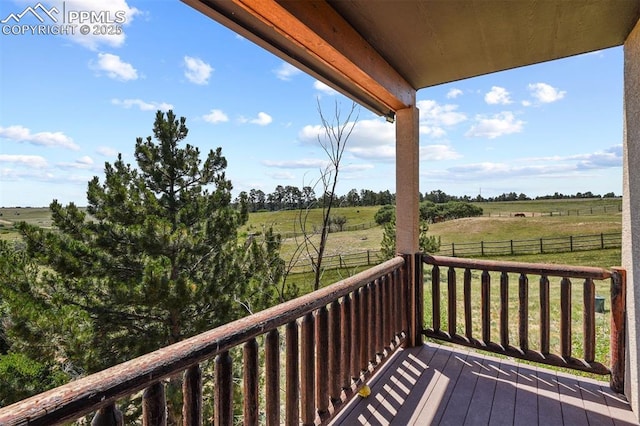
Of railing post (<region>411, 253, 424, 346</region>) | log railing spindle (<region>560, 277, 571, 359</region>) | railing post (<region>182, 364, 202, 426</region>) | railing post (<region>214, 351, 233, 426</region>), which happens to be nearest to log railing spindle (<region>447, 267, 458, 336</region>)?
railing post (<region>411, 253, 424, 346</region>)

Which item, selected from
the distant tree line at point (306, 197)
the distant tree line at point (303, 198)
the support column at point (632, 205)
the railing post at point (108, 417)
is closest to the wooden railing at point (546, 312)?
the support column at point (632, 205)

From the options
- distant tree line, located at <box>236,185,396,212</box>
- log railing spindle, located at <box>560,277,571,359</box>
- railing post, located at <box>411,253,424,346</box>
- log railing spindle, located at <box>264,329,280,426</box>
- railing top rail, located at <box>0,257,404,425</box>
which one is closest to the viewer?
railing top rail, located at <box>0,257,404,425</box>

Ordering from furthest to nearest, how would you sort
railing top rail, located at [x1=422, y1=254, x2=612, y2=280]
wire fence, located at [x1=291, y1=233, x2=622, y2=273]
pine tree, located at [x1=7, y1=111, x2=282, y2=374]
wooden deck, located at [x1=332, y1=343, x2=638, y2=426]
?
wire fence, located at [x1=291, y1=233, x2=622, y2=273] → pine tree, located at [x1=7, y1=111, x2=282, y2=374] → railing top rail, located at [x1=422, y1=254, x2=612, y2=280] → wooden deck, located at [x1=332, y1=343, x2=638, y2=426]

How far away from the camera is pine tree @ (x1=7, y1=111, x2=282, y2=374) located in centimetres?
479

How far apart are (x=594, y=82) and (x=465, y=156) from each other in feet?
24.1

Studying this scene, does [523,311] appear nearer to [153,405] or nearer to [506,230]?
[153,405]

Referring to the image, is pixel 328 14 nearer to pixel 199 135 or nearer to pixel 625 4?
pixel 625 4

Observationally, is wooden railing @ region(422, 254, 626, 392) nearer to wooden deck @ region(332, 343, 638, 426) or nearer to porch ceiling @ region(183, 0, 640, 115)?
wooden deck @ region(332, 343, 638, 426)

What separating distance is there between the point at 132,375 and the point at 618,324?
286cm

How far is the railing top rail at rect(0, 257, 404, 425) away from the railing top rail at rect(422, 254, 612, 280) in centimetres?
177

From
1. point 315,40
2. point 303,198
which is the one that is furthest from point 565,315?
point 303,198

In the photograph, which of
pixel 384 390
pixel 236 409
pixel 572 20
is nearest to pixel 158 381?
pixel 384 390

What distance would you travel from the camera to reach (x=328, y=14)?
1.67m

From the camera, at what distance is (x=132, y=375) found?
0.89 meters
